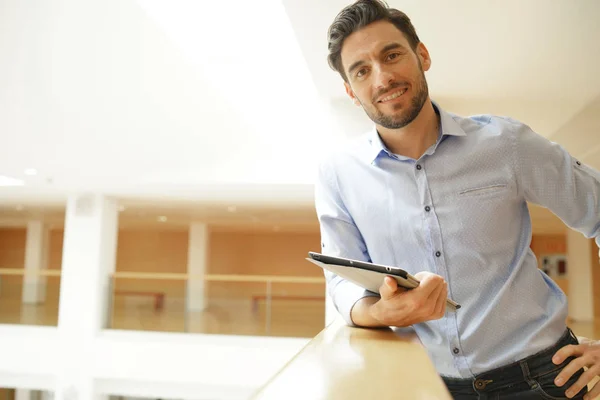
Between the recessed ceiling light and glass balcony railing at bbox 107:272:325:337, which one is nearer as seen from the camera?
the recessed ceiling light

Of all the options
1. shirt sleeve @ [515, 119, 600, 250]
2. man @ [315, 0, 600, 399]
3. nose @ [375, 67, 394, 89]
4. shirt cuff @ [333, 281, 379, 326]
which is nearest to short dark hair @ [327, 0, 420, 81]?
man @ [315, 0, 600, 399]

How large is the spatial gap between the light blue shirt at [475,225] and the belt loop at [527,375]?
0.8 inches

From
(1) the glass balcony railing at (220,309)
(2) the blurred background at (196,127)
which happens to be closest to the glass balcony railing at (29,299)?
(2) the blurred background at (196,127)

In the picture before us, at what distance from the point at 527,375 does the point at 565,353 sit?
9 centimetres

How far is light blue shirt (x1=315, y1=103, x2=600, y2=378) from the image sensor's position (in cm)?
114

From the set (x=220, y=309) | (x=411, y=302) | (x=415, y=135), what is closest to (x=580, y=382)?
(x=411, y=302)

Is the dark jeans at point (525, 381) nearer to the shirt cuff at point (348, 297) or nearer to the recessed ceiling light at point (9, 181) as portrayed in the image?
the shirt cuff at point (348, 297)

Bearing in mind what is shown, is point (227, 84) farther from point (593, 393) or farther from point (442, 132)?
point (593, 393)

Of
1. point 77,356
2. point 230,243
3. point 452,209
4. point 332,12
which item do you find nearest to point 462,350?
point 452,209

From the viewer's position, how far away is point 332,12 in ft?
8.92

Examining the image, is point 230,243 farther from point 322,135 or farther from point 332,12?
point 332,12

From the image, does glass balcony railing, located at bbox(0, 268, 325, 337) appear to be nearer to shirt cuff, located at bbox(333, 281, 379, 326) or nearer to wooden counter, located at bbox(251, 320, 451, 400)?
shirt cuff, located at bbox(333, 281, 379, 326)

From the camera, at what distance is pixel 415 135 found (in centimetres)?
123

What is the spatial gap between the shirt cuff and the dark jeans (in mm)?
336
